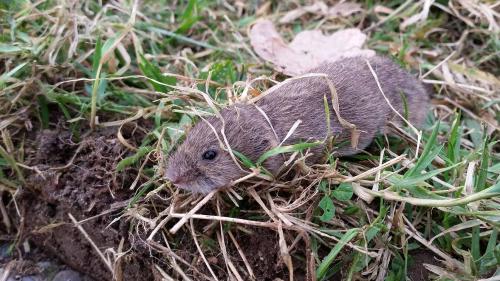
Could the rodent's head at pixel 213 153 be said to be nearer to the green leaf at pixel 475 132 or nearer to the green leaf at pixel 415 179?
the green leaf at pixel 415 179

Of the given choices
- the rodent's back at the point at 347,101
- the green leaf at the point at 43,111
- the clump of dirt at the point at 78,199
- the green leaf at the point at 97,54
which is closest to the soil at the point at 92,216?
the clump of dirt at the point at 78,199

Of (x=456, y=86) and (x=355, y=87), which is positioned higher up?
(x=355, y=87)

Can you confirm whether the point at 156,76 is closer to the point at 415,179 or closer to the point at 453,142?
the point at 415,179

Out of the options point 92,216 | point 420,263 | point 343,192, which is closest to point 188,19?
point 92,216

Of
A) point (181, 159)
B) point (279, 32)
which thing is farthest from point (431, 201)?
point (279, 32)

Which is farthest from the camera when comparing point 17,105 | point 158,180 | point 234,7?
point 234,7

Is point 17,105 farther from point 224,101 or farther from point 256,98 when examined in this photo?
point 256,98
